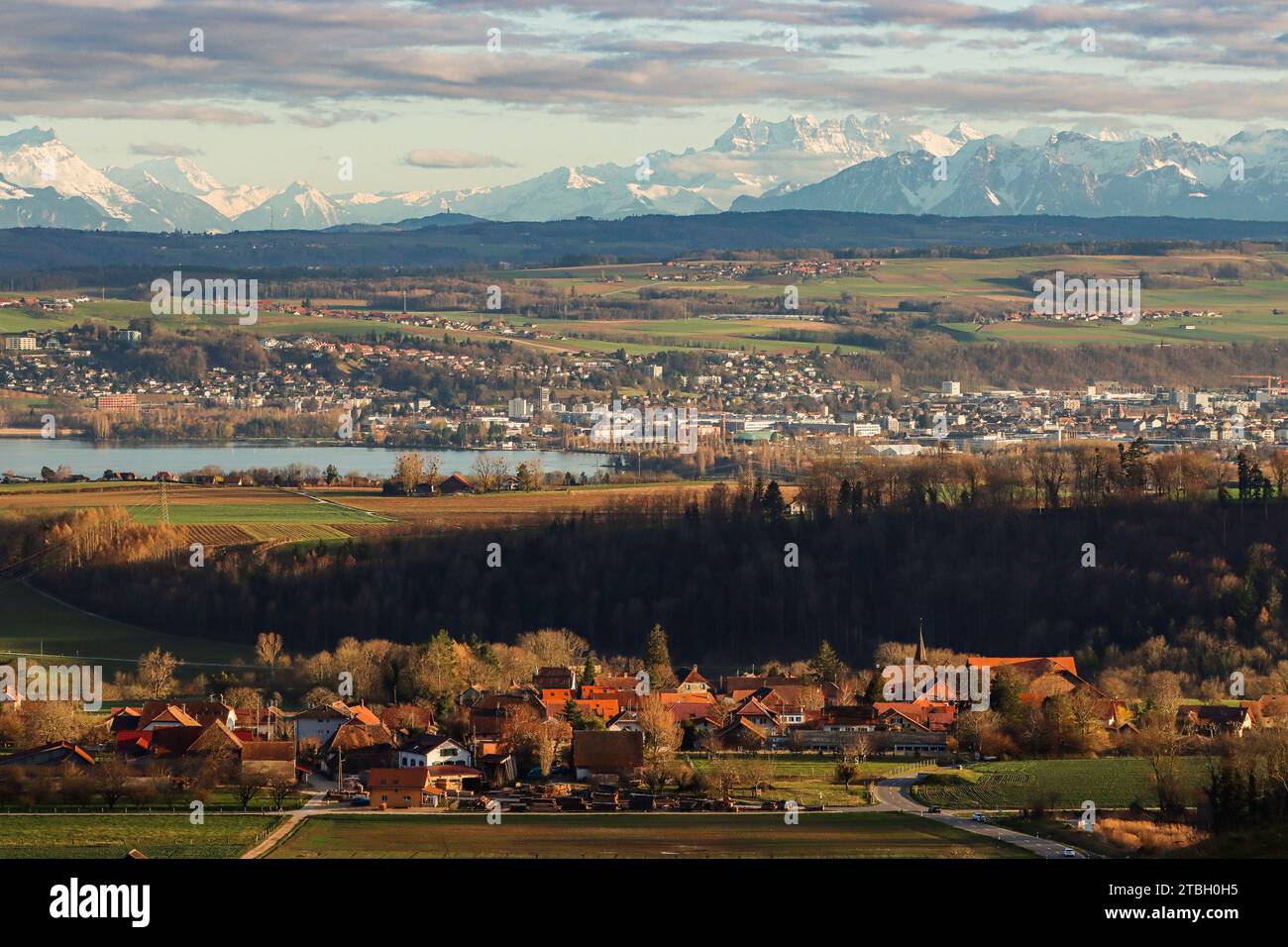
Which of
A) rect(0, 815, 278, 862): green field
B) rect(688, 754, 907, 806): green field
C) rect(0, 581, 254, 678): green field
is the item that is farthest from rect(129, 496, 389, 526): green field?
rect(0, 815, 278, 862): green field

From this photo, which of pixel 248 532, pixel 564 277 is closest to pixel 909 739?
pixel 248 532

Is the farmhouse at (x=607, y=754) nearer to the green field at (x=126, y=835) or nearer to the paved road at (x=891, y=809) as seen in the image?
the paved road at (x=891, y=809)

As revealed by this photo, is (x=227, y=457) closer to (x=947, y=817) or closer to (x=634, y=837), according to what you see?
(x=947, y=817)

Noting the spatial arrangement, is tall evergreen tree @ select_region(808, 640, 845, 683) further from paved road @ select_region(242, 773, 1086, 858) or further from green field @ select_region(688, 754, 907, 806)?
paved road @ select_region(242, 773, 1086, 858)

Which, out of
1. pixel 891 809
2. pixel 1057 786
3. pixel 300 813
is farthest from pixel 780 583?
pixel 300 813

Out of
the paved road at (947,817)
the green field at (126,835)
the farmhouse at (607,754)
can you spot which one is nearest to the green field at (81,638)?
the farmhouse at (607,754)
